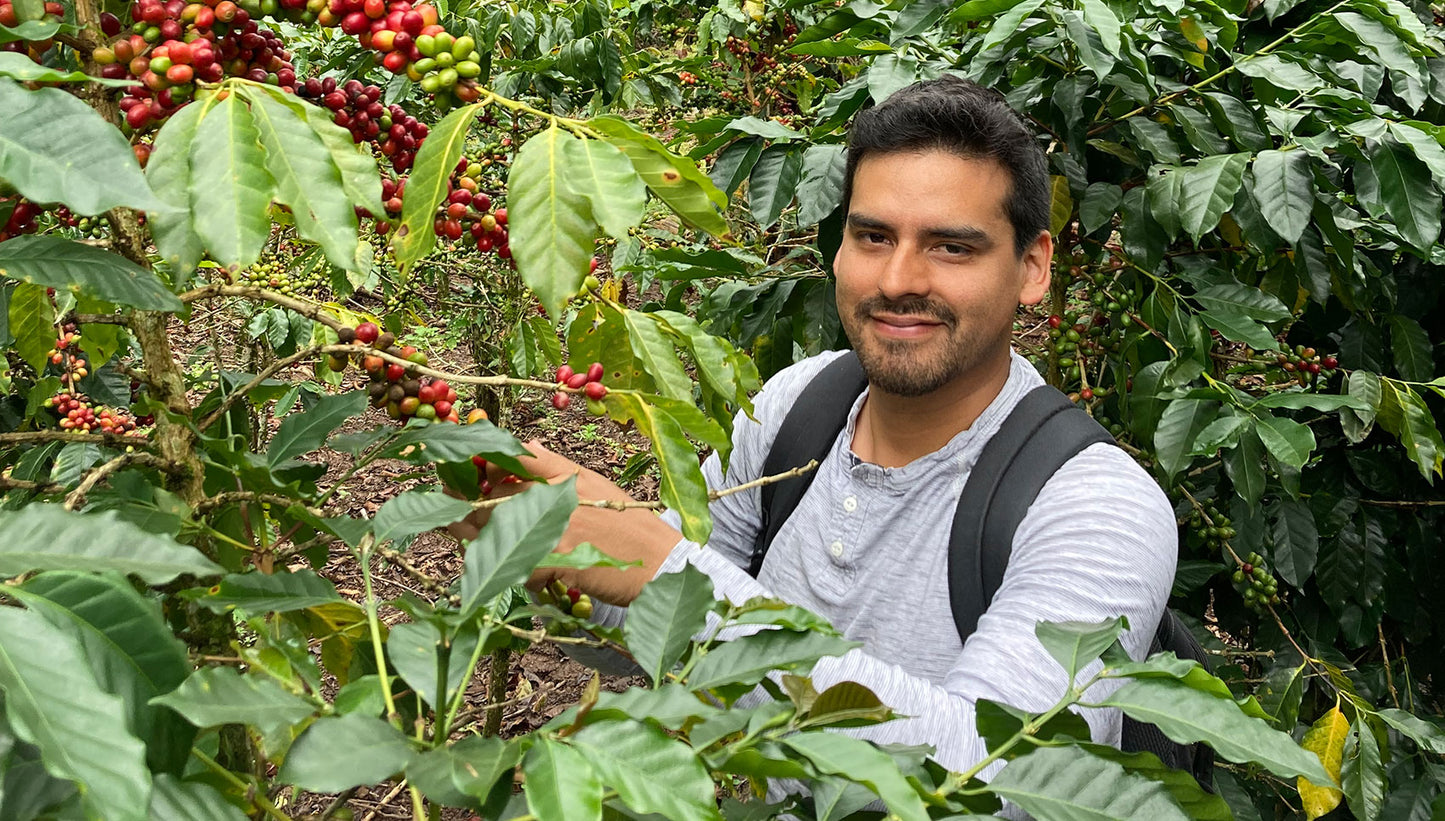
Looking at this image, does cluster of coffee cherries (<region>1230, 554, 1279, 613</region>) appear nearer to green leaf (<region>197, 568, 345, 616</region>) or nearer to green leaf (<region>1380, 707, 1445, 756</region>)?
green leaf (<region>1380, 707, 1445, 756</region>)

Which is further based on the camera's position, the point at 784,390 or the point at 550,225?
the point at 784,390

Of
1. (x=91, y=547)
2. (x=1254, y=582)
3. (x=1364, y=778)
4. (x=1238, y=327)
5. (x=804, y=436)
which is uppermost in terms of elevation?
(x=91, y=547)

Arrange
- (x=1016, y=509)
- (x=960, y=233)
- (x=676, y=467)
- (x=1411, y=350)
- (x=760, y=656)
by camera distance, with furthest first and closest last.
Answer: (x=1411, y=350) → (x=960, y=233) → (x=1016, y=509) → (x=676, y=467) → (x=760, y=656)

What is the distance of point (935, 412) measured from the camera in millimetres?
1751

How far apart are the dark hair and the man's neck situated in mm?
208

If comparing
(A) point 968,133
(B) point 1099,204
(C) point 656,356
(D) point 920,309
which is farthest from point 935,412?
(C) point 656,356

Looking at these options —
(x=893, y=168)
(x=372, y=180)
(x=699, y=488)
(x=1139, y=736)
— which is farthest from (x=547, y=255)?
(x=1139, y=736)

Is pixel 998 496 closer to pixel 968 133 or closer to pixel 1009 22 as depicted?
pixel 968 133

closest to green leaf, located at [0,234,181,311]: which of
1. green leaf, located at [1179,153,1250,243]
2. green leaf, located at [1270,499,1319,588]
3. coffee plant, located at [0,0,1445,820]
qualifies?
coffee plant, located at [0,0,1445,820]

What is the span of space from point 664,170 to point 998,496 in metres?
0.76

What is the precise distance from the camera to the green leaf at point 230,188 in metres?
0.80

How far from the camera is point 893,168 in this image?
1690 millimetres

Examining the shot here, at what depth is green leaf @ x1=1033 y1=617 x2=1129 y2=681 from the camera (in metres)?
0.79

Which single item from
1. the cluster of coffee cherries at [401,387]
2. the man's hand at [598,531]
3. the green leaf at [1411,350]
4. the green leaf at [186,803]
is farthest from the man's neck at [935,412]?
the green leaf at [186,803]
